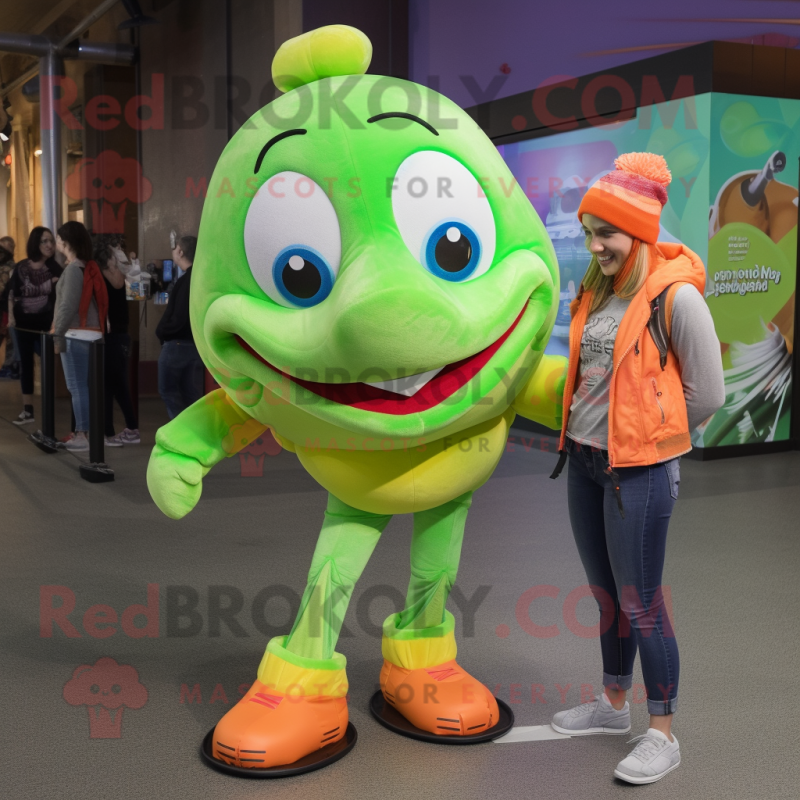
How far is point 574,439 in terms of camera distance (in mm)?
2211

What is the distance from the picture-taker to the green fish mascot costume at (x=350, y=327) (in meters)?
1.99

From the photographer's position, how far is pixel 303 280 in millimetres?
2057

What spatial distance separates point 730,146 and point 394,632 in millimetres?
4770

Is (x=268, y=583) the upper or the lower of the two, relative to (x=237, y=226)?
lower

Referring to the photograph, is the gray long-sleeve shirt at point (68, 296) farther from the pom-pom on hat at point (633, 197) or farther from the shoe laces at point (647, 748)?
the shoe laces at point (647, 748)

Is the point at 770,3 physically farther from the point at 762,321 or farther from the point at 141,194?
the point at 141,194

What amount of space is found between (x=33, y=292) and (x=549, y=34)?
4.79 metres

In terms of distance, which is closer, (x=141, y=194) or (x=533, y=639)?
(x=533, y=639)

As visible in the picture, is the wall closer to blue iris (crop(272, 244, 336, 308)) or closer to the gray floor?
the gray floor

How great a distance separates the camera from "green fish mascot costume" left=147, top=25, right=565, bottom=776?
1.99 meters

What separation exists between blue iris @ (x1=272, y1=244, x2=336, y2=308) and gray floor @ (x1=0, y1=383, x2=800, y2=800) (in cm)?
115

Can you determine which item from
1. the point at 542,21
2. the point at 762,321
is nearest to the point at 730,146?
the point at 762,321

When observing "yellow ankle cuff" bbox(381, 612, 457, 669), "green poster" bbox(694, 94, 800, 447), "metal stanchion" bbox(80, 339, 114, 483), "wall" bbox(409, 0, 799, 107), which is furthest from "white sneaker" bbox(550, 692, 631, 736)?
"wall" bbox(409, 0, 799, 107)

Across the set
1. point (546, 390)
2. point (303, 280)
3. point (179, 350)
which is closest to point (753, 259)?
point (179, 350)
